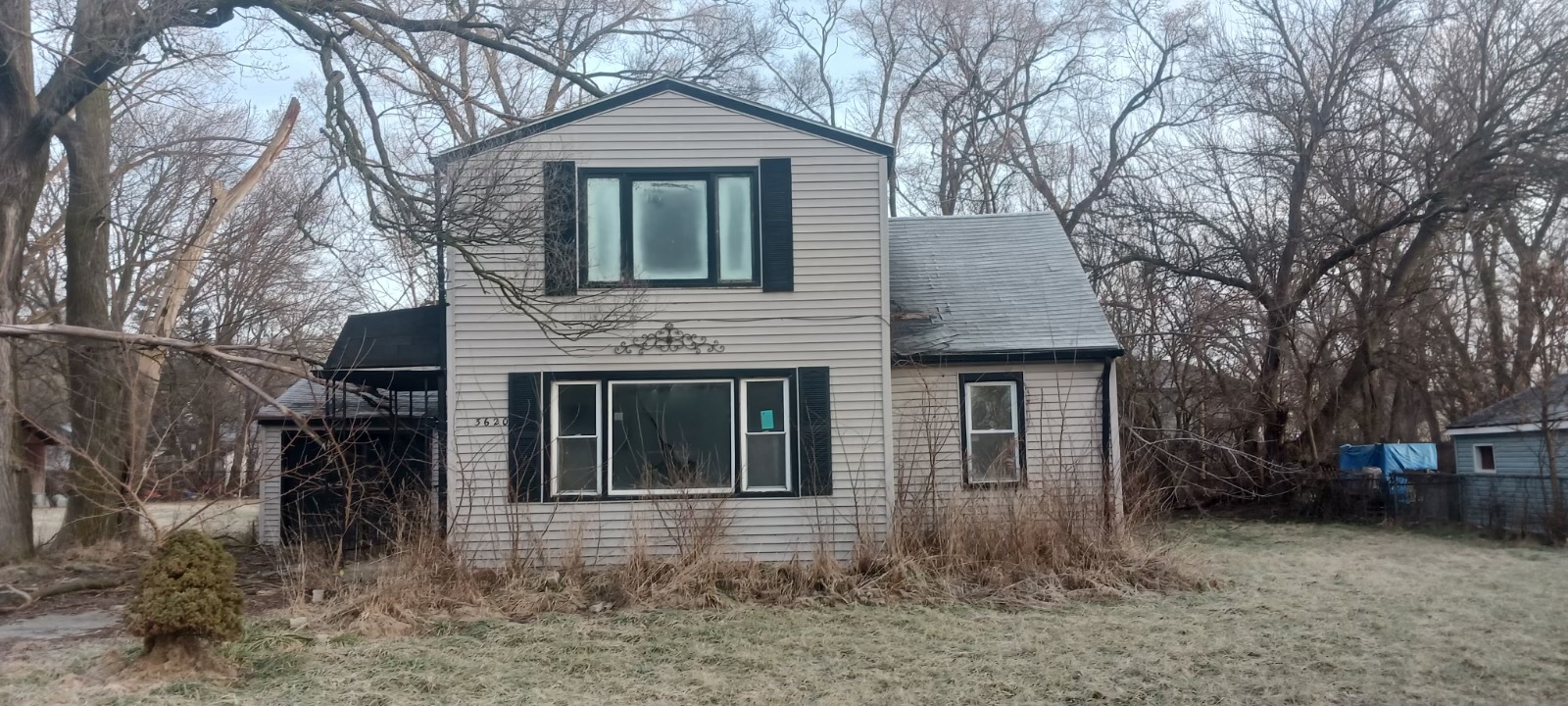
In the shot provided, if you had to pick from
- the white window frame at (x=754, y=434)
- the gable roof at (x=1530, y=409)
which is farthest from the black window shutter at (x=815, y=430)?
the gable roof at (x=1530, y=409)

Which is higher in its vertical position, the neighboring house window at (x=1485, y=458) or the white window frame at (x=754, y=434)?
the white window frame at (x=754, y=434)

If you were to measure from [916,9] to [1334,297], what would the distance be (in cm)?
1309

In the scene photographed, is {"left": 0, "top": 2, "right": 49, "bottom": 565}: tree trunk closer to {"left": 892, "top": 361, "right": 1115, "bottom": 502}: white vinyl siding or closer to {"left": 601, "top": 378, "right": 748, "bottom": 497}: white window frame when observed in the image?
{"left": 601, "top": 378, "right": 748, "bottom": 497}: white window frame

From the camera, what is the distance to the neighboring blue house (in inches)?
657

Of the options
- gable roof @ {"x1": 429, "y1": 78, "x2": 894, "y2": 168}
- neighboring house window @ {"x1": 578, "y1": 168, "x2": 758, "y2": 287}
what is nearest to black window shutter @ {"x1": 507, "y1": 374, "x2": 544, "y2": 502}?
neighboring house window @ {"x1": 578, "y1": 168, "x2": 758, "y2": 287}

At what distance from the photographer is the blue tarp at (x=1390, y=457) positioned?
20.3m

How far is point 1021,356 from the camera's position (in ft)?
45.4

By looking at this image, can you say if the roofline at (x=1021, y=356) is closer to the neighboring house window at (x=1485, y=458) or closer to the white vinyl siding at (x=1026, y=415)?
the white vinyl siding at (x=1026, y=415)

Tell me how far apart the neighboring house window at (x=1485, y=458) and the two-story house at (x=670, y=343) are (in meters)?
11.7

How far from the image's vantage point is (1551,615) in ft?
32.0

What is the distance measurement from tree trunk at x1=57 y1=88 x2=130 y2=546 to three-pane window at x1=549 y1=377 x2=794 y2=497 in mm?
7713

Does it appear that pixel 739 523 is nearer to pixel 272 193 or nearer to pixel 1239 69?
pixel 272 193

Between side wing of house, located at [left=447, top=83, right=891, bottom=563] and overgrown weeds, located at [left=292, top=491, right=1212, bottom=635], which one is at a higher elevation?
side wing of house, located at [left=447, top=83, right=891, bottom=563]

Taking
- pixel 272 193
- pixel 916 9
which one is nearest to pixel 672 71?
pixel 272 193
